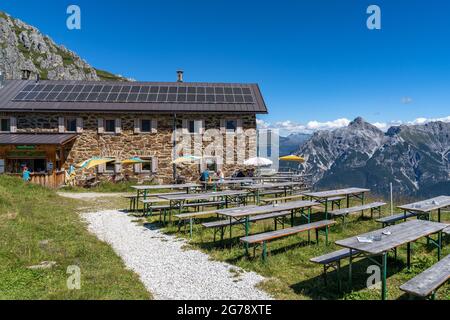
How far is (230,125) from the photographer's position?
2436 cm

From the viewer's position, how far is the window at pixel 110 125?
928 inches

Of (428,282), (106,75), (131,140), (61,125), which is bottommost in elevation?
(428,282)

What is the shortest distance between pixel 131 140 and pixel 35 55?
119172mm

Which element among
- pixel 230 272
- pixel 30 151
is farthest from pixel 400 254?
pixel 30 151

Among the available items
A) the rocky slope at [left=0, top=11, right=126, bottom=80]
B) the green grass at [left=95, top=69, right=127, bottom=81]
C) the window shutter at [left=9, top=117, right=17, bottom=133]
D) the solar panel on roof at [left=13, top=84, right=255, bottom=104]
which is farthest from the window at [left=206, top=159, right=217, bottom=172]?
the green grass at [left=95, top=69, right=127, bottom=81]

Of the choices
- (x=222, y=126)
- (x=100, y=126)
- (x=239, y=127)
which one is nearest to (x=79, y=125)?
(x=100, y=126)

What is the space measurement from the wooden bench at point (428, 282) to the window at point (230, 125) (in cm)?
1924

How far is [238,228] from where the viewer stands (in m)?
10.9

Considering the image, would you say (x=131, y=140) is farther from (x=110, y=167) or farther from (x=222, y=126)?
(x=222, y=126)

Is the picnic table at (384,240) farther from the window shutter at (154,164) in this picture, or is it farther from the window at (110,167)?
the window at (110,167)

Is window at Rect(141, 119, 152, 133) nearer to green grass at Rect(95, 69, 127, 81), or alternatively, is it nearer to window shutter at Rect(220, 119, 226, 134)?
window shutter at Rect(220, 119, 226, 134)

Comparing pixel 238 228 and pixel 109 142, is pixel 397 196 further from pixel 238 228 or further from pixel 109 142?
pixel 109 142

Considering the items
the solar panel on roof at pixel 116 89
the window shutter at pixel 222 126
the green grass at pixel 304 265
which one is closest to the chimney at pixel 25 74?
the solar panel on roof at pixel 116 89
